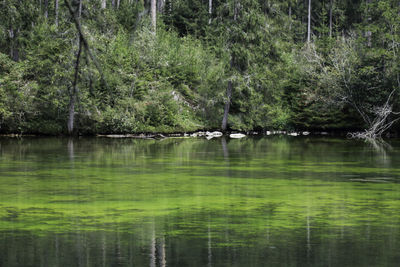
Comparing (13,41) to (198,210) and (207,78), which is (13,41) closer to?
(207,78)

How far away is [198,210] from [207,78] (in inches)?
1198

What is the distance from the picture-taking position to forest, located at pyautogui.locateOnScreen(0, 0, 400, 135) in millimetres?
36438

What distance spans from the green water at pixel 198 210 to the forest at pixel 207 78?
12133mm

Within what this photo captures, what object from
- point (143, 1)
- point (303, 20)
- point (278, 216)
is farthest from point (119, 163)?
point (303, 20)

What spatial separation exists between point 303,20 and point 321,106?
1356 inches

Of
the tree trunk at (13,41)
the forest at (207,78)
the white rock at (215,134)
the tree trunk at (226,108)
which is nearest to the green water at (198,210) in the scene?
the forest at (207,78)

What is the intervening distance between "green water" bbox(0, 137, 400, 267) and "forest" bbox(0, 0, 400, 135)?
12133 mm

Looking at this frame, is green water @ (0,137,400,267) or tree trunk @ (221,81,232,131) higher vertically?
tree trunk @ (221,81,232,131)

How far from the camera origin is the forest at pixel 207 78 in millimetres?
36438

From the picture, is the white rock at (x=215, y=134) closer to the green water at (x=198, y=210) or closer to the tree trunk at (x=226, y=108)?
the tree trunk at (x=226, y=108)

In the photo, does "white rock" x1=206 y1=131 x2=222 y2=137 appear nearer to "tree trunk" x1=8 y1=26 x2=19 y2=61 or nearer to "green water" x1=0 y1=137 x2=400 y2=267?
"tree trunk" x1=8 y1=26 x2=19 y2=61

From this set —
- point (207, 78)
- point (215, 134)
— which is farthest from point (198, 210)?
point (207, 78)

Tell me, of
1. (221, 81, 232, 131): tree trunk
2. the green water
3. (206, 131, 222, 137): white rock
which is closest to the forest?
(221, 81, 232, 131): tree trunk

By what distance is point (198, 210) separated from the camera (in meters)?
12.8
